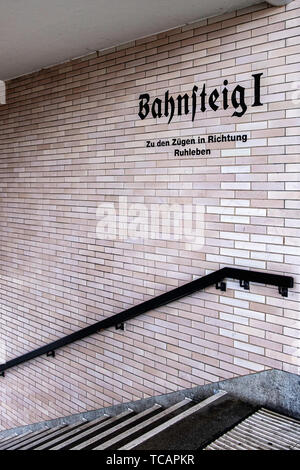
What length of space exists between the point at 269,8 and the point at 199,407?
2.73 metres

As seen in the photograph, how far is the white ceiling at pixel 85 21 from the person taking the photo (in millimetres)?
2842

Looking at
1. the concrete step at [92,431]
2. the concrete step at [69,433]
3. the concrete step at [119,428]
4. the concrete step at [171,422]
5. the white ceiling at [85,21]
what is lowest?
the concrete step at [69,433]

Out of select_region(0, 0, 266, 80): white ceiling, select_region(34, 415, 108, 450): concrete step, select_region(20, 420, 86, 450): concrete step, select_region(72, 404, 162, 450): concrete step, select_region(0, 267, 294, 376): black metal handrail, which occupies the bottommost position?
select_region(20, 420, 86, 450): concrete step

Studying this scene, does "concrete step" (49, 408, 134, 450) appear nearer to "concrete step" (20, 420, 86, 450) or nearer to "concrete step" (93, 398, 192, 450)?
"concrete step" (20, 420, 86, 450)

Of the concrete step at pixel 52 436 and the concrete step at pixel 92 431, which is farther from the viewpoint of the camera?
the concrete step at pixel 52 436

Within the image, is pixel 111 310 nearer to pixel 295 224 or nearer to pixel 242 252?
pixel 242 252

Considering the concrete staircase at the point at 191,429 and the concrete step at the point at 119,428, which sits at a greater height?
the concrete staircase at the point at 191,429

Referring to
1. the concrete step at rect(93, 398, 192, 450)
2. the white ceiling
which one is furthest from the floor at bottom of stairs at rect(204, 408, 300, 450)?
the white ceiling

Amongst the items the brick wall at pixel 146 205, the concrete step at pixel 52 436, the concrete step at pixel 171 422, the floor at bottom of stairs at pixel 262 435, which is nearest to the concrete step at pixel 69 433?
the concrete step at pixel 52 436

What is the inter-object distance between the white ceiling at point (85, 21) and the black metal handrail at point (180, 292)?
1.81 m

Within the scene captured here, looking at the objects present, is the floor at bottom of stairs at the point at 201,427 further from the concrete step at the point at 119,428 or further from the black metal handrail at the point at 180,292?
the black metal handrail at the point at 180,292

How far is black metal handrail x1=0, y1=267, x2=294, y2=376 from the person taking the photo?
9.03ft

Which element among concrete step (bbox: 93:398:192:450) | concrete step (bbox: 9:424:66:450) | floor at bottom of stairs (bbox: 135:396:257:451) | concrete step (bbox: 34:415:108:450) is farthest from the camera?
concrete step (bbox: 9:424:66:450)

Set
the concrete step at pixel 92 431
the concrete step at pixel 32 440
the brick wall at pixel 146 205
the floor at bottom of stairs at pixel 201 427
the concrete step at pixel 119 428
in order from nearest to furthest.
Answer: the floor at bottom of stairs at pixel 201 427
the brick wall at pixel 146 205
the concrete step at pixel 119 428
the concrete step at pixel 92 431
the concrete step at pixel 32 440
